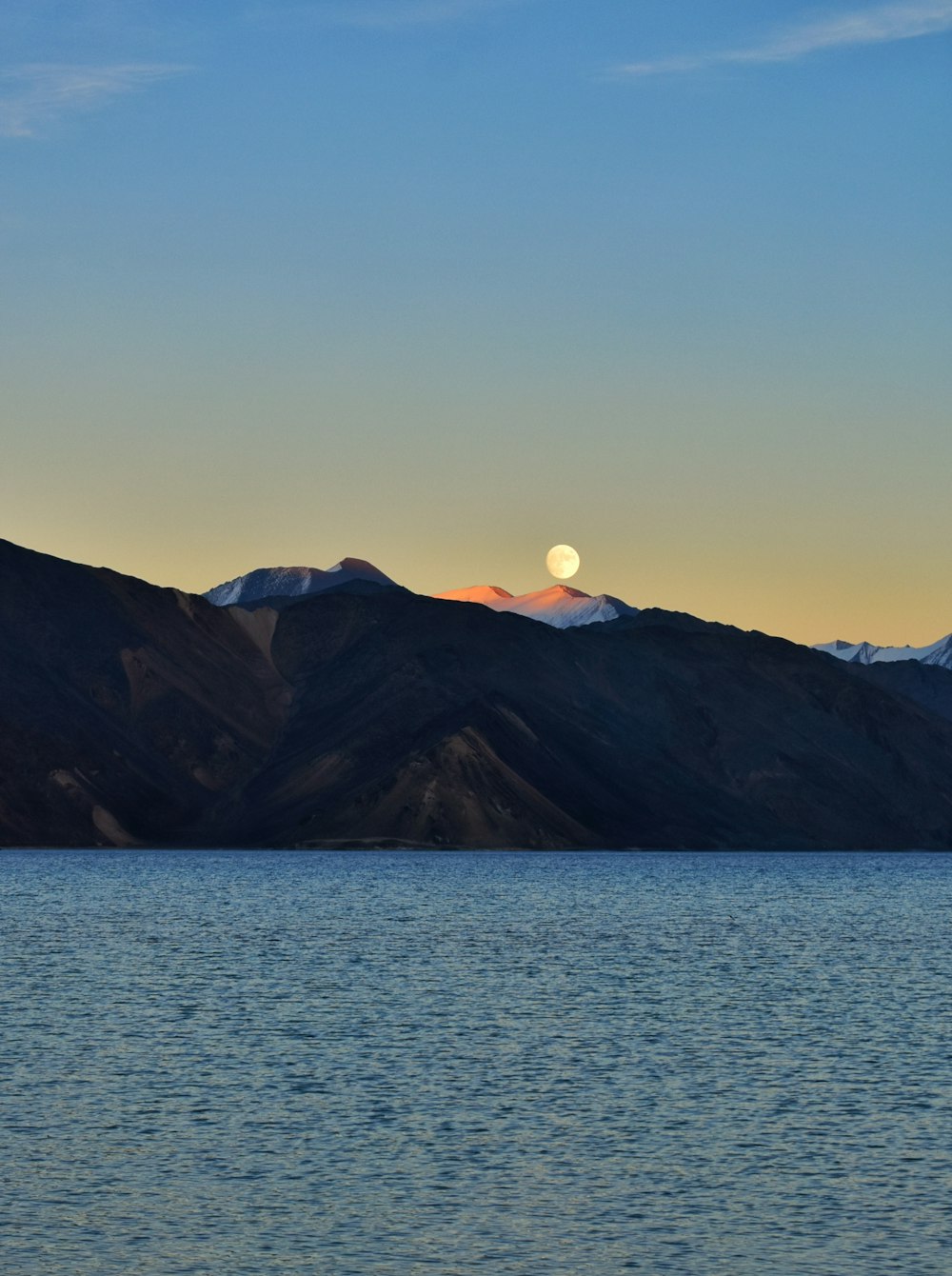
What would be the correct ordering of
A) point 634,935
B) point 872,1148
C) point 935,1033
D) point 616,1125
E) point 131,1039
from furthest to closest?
point 634,935
point 935,1033
point 131,1039
point 616,1125
point 872,1148

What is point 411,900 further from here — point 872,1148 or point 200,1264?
point 200,1264

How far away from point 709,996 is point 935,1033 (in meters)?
13.6

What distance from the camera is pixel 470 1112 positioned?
51.1 meters

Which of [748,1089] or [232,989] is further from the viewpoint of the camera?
[232,989]

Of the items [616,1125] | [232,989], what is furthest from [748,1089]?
[232,989]

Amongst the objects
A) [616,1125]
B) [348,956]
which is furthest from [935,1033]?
[348,956]

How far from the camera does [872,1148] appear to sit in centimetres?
4628

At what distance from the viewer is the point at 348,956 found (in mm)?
104062

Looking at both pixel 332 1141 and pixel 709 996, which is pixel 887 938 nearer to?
pixel 709 996

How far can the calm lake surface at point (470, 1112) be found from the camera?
36.4 m

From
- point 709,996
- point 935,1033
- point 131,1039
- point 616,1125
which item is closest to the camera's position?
point 616,1125

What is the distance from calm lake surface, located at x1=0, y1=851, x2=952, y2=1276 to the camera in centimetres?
3641

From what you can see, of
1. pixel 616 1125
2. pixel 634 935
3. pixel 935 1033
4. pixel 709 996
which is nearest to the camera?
pixel 616 1125

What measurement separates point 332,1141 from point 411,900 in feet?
398
